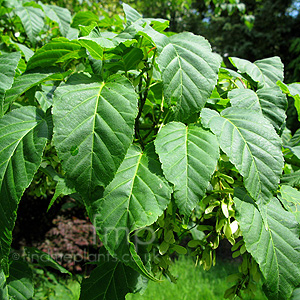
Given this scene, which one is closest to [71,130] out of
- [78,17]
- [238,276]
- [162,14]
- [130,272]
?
[130,272]

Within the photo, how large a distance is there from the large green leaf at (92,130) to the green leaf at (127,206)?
0.08m

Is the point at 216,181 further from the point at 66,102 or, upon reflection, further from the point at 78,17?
the point at 78,17

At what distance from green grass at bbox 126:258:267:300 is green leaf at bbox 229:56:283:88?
300cm

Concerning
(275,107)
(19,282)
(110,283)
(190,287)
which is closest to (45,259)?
(19,282)

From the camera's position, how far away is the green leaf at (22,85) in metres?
0.80

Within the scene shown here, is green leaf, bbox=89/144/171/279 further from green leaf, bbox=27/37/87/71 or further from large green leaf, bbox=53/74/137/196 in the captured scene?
green leaf, bbox=27/37/87/71

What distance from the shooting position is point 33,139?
702mm

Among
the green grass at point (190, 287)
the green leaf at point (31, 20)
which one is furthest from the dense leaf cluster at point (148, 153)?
the green grass at point (190, 287)

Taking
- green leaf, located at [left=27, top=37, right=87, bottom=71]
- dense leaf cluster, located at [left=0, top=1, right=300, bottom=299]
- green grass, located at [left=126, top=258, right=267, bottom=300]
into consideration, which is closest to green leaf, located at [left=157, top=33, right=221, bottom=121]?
dense leaf cluster, located at [left=0, top=1, right=300, bottom=299]

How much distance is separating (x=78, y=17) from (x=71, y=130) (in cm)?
115

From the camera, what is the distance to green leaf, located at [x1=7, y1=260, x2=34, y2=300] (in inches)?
44.8

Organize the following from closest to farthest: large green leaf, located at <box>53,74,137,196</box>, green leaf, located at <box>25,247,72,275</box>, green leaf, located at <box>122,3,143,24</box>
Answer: large green leaf, located at <box>53,74,137,196</box> < green leaf, located at <box>122,3,143,24</box> < green leaf, located at <box>25,247,72,275</box>

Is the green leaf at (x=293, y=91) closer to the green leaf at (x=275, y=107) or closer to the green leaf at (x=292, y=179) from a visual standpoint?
the green leaf at (x=275, y=107)

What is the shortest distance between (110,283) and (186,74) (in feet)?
2.18
